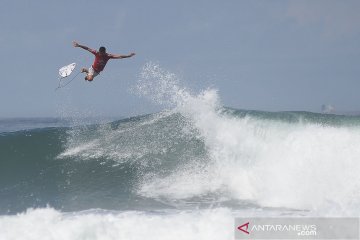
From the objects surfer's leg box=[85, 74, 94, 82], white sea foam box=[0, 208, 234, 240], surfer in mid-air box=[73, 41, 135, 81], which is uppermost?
surfer in mid-air box=[73, 41, 135, 81]

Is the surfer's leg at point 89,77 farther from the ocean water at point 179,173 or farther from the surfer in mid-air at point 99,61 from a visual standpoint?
the ocean water at point 179,173

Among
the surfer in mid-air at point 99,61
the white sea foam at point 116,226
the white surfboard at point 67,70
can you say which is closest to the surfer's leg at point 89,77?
the surfer in mid-air at point 99,61

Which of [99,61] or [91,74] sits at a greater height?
[99,61]

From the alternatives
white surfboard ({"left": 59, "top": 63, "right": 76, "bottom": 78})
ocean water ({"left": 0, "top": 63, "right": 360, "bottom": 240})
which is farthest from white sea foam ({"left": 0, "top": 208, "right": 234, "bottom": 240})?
white surfboard ({"left": 59, "top": 63, "right": 76, "bottom": 78})

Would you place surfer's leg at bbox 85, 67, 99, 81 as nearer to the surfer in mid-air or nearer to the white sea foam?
the surfer in mid-air

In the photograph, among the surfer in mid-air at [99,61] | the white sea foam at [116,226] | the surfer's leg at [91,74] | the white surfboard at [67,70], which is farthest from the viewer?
the white surfboard at [67,70]

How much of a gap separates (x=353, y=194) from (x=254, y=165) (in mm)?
2497

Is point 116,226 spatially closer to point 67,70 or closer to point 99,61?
point 99,61

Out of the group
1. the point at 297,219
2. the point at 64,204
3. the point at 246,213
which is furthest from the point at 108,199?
the point at 297,219

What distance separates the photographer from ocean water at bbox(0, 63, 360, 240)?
704 centimetres

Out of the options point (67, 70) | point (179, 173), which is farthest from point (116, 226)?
point (67, 70)

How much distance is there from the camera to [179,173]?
425 inches

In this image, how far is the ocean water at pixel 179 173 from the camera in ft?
23.1

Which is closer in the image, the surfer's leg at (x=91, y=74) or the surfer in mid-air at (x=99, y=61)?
the surfer in mid-air at (x=99, y=61)
